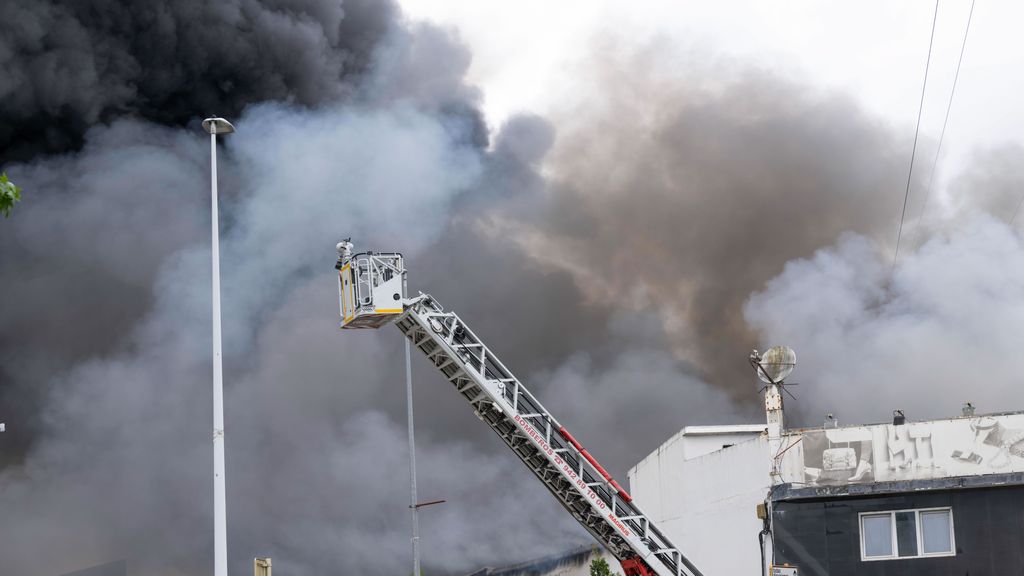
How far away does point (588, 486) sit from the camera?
67.1 feet

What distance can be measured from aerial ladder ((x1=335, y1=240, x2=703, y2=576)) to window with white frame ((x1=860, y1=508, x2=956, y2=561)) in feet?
10.3

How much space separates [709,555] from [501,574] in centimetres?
1813

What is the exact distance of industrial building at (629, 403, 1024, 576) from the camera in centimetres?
2027

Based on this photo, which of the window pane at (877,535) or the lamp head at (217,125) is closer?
the lamp head at (217,125)

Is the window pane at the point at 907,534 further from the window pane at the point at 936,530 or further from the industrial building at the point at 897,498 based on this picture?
the window pane at the point at 936,530

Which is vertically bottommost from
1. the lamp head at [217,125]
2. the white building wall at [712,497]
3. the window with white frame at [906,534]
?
the window with white frame at [906,534]

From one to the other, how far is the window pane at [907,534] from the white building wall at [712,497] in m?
2.76

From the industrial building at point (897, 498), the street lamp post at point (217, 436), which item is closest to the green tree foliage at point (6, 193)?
the street lamp post at point (217, 436)

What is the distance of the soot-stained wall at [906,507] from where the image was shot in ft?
66.1

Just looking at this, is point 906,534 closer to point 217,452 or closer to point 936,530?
point 936,530

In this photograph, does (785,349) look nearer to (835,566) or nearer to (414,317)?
(835,566)

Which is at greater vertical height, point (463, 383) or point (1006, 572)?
point (463, 383)

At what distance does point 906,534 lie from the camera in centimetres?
2078

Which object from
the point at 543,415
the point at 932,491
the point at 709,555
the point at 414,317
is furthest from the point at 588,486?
the point at 709,555
